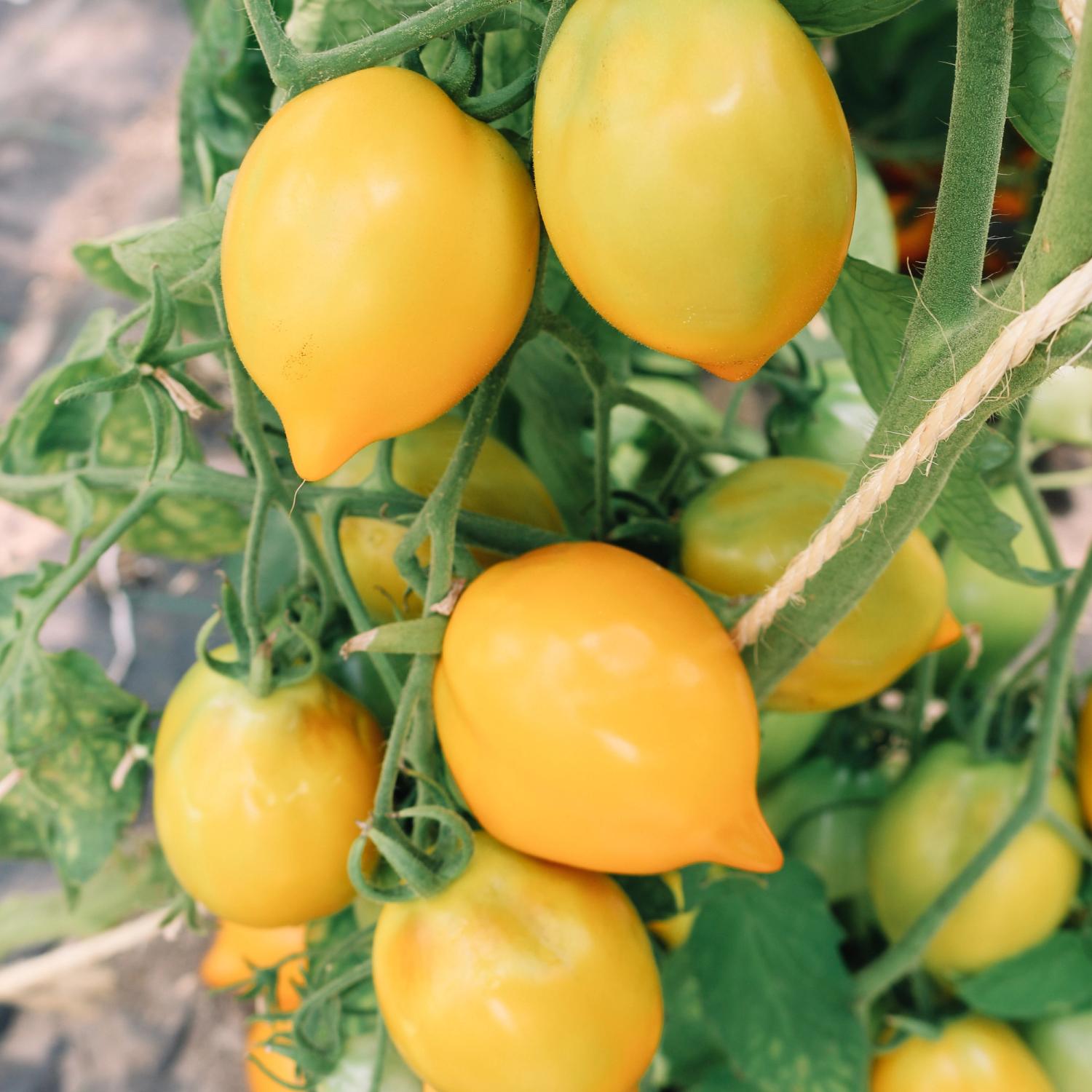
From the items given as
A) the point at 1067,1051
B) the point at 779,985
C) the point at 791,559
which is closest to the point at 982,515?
the point at 791,559

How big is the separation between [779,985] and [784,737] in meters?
0.16

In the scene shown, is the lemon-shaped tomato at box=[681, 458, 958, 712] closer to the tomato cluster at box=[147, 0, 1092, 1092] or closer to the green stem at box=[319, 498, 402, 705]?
the tomato cluster at box=[147, 0, 1092, 1092]

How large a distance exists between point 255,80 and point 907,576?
0.42m

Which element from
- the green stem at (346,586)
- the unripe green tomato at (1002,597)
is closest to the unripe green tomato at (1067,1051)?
the unripe green tomato at (1002,597)

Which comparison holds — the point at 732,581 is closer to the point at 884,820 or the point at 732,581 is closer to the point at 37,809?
the point at 884,820

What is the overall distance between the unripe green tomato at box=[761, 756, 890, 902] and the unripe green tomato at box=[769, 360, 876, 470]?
0.73 ft

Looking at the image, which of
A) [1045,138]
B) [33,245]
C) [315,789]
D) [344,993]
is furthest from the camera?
[33,245]

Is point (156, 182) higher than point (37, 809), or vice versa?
point (37, 809)

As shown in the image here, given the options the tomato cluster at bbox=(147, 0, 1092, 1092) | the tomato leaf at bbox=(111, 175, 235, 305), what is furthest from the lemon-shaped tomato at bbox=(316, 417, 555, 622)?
the tomato leaf at bbox=(111, 175, 235, 305)

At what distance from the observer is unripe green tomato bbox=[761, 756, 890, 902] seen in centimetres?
65

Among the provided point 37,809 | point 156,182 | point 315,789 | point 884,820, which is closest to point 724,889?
point 884,820

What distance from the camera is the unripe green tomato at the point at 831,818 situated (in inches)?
25.5

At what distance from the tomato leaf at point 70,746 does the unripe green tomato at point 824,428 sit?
15.2 inches

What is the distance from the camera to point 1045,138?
11.5 inches
